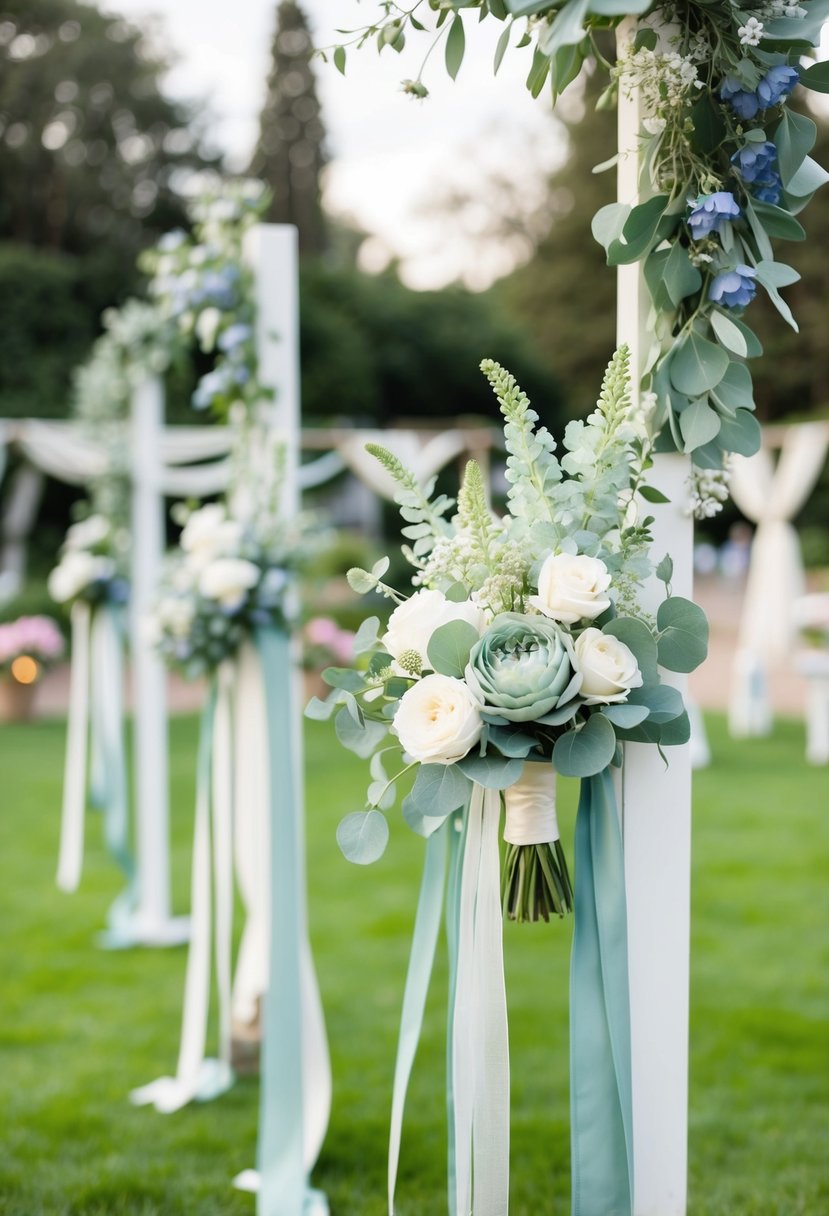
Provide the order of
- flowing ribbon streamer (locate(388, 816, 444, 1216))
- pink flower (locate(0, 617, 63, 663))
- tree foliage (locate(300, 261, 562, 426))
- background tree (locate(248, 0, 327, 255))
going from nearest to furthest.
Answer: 1. flowing ribbon streamer (locate(388, 816, 444, 1216))
2. pink flower (locate(0, 617, 63, 663))
3. tree foliage (locate(300, 261, 562, 426))
4. background tree (locate(248, 0, 327, 255))

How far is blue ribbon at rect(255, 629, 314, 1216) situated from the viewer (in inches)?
93.7

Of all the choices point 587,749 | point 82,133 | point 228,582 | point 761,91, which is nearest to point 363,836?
point 587,749

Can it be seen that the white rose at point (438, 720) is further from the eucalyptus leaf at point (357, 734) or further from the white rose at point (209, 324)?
the white rose at point (209, 324)

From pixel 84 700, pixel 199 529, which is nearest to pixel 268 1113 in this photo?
pixel 199 529

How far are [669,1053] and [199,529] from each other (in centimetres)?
192

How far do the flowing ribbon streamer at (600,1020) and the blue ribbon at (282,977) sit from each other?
3.38 feet

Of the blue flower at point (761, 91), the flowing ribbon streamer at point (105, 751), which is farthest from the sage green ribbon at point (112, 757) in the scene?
the blue flower at point (761, 91)

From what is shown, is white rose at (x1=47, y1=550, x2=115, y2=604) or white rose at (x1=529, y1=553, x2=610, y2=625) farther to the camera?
white rose at (x1=47, y1=550, x2=115, y2=604)

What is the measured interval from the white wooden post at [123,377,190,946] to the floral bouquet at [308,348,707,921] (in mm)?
2782

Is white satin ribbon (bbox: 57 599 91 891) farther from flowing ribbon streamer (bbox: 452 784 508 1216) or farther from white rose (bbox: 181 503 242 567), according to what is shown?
flowing ribbon streamer (bbox: 452 784 508 1216)

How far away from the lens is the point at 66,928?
454cm

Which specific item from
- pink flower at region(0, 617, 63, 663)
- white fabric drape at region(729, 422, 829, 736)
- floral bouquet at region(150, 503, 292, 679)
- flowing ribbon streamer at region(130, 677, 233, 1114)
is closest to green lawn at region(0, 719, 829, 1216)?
flowing ribbon streamer at region(130, 677, 233, 1114)

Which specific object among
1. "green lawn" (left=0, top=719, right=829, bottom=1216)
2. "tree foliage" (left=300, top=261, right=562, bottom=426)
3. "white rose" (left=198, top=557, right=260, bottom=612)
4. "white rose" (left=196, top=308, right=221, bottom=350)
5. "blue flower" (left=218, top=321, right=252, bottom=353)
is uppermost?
"tree foliage" (left=300, top=261, right=562, bottom=426)

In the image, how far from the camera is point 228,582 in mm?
2855
